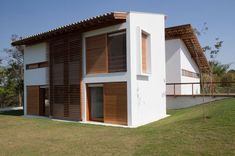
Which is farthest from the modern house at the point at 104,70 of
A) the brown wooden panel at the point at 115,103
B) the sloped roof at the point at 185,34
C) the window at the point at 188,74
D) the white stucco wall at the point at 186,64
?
the window at the point at 188,74

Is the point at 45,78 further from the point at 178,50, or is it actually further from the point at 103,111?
the point at 178,50

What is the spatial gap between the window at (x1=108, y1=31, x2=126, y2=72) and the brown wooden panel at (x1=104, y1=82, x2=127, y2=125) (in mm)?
925

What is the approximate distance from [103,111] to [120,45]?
12.7ft

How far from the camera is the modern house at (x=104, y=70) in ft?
42.5

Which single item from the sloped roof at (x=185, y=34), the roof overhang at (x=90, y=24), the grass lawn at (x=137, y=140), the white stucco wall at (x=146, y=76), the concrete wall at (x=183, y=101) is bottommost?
the grass lawn at (x=137, y=140)

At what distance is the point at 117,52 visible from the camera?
1348 centimetres

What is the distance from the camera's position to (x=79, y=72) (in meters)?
15.1

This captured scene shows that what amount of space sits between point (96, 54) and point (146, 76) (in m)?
3.11

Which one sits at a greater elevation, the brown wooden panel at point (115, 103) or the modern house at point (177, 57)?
the modern house at point (177, 57)

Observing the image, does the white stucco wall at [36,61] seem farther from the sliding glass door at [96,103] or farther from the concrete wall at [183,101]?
the concrete wall at [183,101]

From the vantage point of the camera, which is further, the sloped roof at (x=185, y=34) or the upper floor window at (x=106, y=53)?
the sloped roof at (x=185, y=34)

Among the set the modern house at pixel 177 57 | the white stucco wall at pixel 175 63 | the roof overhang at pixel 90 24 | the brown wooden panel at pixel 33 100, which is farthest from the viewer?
the white stucco wall at pixel 175 63

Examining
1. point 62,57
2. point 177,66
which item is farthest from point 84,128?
point 177,66

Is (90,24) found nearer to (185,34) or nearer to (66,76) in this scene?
(66,76)
